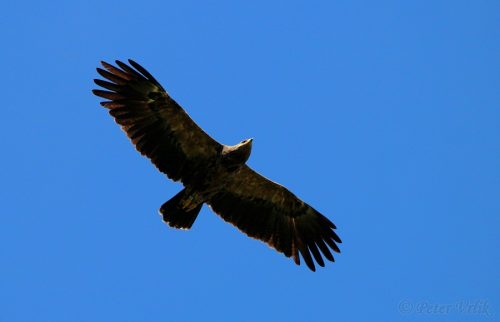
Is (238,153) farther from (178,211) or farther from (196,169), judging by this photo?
(178,211)

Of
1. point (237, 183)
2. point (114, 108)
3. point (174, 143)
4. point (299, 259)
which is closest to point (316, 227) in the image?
point (299, 259)

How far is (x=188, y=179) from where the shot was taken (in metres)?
20.3

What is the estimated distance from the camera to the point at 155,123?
20.1m

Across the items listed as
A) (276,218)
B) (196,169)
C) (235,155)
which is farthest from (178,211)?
(276,218)

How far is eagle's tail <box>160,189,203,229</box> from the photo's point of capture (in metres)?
20.1

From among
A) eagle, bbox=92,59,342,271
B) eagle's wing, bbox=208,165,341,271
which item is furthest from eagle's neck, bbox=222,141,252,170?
eagle's wing, bbox=208,165,341,271

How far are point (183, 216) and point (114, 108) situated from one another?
113 inches

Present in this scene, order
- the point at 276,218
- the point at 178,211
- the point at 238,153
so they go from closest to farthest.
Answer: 1. the point at 238,153
2. the point at 178,211
3. the point at 276,218

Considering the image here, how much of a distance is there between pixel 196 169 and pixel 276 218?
8.05 feet

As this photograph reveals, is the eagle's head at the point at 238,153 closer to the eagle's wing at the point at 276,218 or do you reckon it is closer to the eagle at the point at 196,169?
the eagle at the point at 196,169

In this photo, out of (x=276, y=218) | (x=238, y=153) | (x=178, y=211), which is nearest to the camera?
(x=238, y=153)

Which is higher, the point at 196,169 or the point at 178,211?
the point at 196,169

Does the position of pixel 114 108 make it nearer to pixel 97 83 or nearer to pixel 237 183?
pixel 97 83

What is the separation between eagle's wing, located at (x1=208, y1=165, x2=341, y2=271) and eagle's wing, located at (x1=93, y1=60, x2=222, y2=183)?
1.15 m
